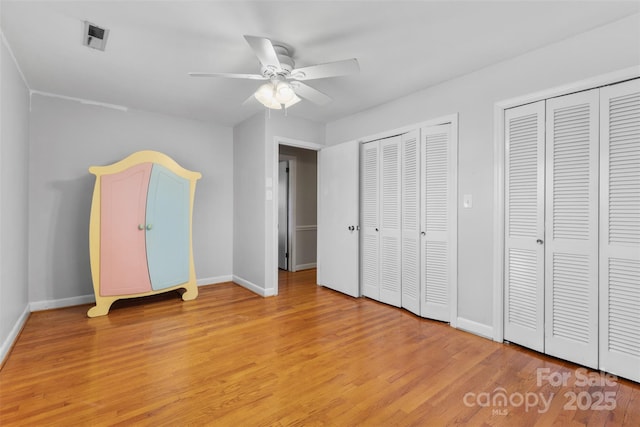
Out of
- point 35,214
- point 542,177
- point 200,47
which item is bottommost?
point 35,214

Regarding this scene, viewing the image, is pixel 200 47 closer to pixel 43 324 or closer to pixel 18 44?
pixel 18 44

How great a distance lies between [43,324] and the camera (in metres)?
2.96

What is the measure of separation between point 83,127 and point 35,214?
1.13 meters

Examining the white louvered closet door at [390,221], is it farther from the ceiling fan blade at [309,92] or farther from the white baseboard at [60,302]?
the white baseboard at [60,302]

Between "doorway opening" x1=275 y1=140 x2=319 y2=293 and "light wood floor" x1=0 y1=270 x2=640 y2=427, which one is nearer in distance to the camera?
"light wood floor" x1=0 y1=270 x2=640 y2=427

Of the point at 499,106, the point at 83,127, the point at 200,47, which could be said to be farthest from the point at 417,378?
the point at 83,127

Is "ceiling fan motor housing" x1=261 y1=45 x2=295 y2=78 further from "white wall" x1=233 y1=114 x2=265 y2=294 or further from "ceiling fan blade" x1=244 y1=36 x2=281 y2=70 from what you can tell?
"white wall" x1=233 y1=114 x2=265 y2=294

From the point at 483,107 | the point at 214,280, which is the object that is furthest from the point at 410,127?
the point at 214,280

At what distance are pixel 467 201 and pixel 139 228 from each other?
11.5 ft

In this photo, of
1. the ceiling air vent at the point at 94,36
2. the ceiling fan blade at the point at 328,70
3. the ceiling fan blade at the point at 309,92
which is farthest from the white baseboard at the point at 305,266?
the ceiling air vent at the point at 94,36

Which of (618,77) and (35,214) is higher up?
(618,77)

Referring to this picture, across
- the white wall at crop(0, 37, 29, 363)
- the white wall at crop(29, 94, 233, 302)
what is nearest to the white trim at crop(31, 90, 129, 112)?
the white wall at crop(29, 94, 233, 302)

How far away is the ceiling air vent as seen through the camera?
211cm

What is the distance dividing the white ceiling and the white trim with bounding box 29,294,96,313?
2.37m
